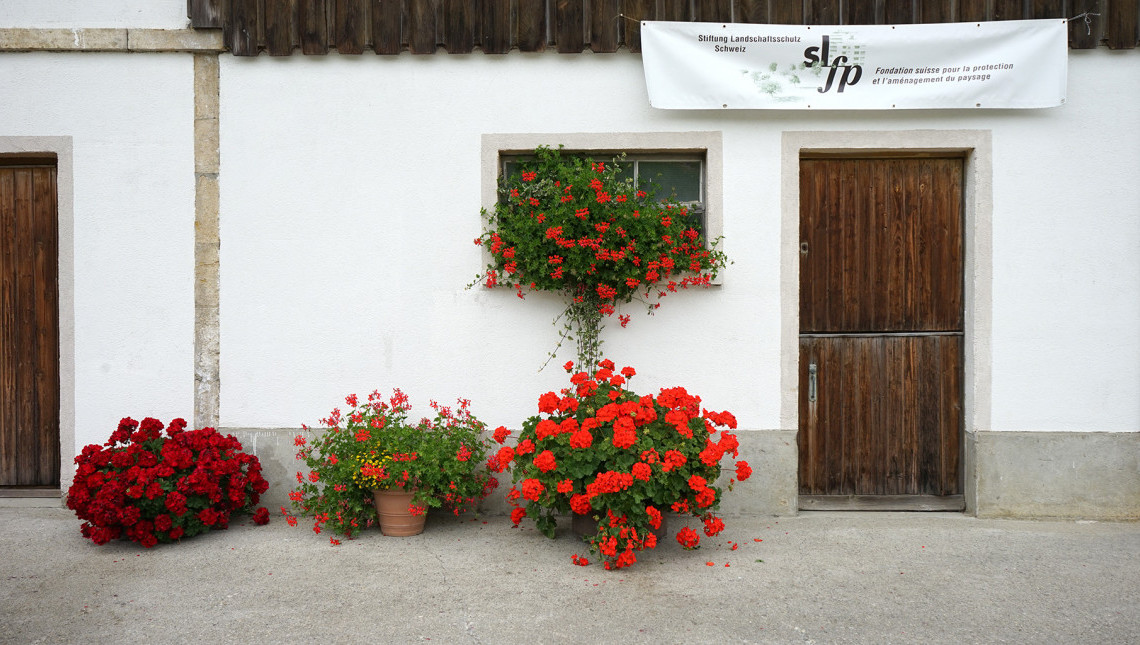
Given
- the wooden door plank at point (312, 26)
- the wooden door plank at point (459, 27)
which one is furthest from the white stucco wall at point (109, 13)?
the wooden door plank at point (459, 27)

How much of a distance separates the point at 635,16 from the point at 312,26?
2200 millimetres

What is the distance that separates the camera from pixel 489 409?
5.29 m

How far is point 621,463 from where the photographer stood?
4164 mm

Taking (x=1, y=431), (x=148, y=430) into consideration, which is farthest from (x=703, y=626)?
(x=1, y=431)

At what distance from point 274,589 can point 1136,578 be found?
4.52m

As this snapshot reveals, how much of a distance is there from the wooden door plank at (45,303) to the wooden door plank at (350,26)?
93.2 inches

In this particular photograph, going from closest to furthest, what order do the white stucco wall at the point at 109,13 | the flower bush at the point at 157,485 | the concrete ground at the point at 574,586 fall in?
the concrete ground at the point at 574,586
the flower bush at the point at 157,485
the white stucco wall at the point at 109,13

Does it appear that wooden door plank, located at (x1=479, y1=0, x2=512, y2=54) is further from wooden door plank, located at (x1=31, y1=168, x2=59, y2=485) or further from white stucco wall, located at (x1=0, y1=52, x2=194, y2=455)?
wooden door plank, located at (x1=31, y1=168, x2=59, y2=485)

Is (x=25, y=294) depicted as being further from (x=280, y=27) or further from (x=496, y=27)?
(x=496, y=27)

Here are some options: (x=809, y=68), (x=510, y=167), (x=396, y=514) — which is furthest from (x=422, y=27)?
(x=396, y=514)

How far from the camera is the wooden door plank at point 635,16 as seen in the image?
5.20m

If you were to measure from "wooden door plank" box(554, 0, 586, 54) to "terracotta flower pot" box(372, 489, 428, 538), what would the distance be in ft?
10.2

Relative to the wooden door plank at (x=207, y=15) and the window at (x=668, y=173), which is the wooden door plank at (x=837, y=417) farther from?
the wooden door plank at (x=207, y=15)

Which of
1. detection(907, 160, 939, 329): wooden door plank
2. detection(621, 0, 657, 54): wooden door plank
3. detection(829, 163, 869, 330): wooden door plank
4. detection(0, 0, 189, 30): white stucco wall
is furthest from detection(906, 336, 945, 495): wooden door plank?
detection(0, 0, 189, 30): white stucco wall
